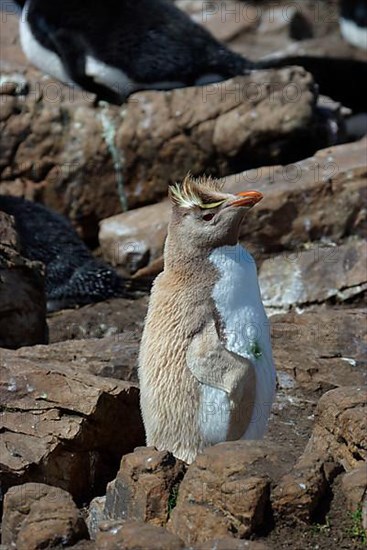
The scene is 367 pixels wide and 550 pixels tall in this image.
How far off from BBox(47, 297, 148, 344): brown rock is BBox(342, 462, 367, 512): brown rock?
4.69 metres

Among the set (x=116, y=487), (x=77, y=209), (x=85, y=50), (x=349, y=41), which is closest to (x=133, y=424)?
(x=116, y=487)

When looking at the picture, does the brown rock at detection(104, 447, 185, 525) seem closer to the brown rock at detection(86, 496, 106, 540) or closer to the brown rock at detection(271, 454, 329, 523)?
the brown rock at detection(86, 496, 106, 540)

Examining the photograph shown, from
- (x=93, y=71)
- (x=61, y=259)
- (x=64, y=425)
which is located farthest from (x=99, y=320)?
(x=93, y=71)

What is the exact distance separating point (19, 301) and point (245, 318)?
10.1 feet

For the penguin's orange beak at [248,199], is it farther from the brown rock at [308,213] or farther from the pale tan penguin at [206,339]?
the brown rock at [308,213]

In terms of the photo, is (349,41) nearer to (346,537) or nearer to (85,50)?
(85,50)

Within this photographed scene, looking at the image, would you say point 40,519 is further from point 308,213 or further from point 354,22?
point 354,22

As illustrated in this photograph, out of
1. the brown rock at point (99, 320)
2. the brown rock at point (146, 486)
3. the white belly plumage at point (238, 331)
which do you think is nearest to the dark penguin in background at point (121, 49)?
the brown rock at point (99, 320)

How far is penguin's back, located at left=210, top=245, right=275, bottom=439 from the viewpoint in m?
5.29

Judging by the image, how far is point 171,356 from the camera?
530cm

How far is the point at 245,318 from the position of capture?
5301 millimetres

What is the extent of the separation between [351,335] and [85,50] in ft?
21.2

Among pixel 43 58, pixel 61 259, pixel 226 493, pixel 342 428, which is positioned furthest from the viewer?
pixel 43 58

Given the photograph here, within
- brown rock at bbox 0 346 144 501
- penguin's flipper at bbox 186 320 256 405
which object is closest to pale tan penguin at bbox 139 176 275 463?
penguin's flipper at bbox 186 320 256 405
